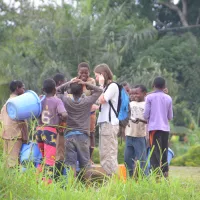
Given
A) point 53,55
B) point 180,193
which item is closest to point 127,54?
point 53,55

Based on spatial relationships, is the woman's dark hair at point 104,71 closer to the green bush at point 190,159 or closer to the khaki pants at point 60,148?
the khaki pants at point 60,148

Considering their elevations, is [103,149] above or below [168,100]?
below

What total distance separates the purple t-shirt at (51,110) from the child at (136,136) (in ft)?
4.70

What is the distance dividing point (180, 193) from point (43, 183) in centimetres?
142

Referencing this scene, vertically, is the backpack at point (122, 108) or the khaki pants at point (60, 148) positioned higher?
the backpack at point (122, 108)

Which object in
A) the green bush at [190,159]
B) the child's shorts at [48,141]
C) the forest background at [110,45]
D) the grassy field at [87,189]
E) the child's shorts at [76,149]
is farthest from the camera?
the forest background at [110,45]

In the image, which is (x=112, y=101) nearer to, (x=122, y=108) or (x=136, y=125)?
(x=122, y=108)

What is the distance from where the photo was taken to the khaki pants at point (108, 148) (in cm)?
820

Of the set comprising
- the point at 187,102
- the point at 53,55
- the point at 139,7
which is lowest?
the point at 187,102

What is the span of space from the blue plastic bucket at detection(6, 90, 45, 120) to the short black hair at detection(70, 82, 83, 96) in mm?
543

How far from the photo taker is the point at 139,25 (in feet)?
95.9

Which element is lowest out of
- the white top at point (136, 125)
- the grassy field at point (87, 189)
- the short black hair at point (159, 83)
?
the grassy field at point (87, 189)

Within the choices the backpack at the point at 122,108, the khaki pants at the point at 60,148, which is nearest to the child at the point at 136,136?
the backpack at the point at 122,108

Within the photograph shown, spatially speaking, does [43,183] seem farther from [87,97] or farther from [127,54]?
[127,54]
